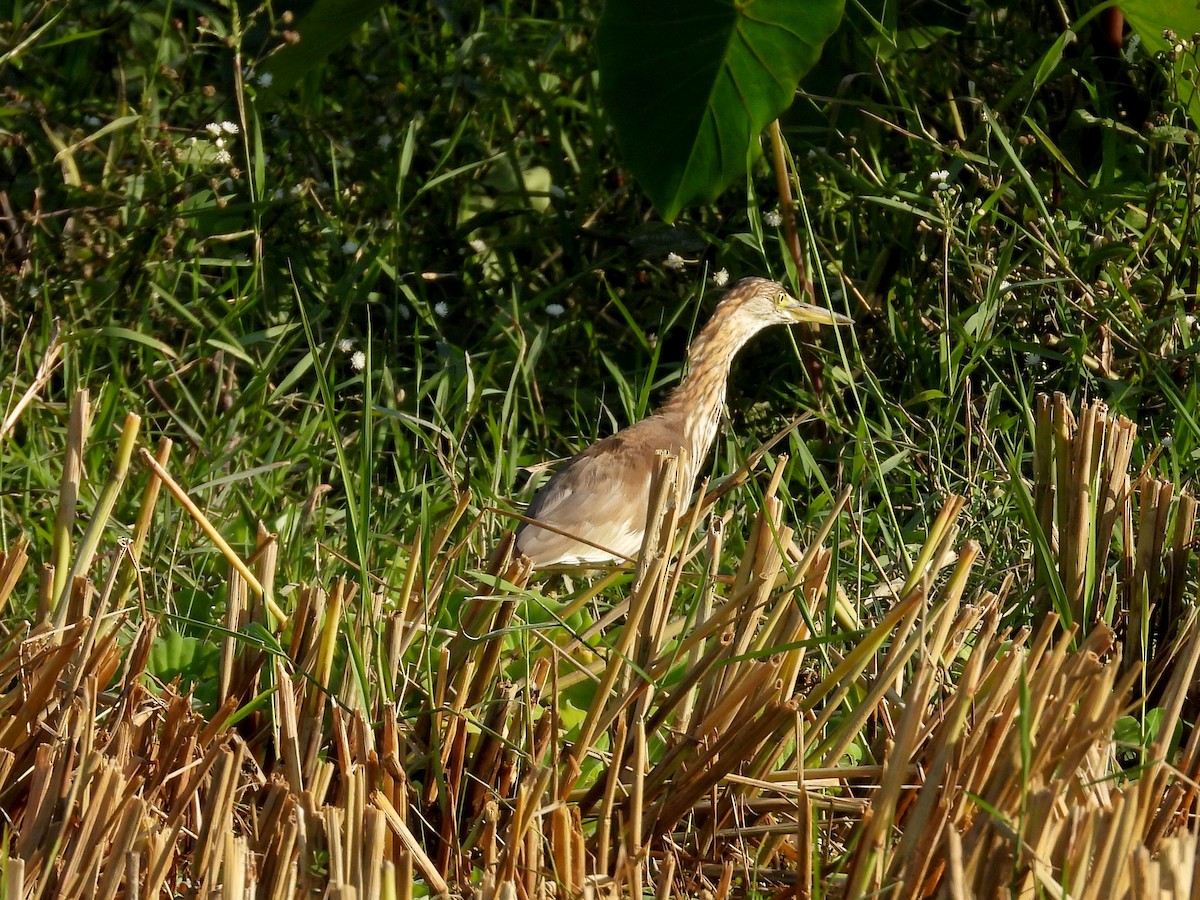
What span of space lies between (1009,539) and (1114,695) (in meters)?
1.26

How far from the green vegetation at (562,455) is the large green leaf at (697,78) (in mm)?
242

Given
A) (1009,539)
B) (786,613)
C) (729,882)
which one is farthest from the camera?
(1009,539)

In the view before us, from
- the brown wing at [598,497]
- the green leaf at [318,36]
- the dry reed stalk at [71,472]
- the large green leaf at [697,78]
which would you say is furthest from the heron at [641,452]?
the dry reed stalk at [71,472]

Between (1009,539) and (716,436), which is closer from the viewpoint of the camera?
(1009,539)

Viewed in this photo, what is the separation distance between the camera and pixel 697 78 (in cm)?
338

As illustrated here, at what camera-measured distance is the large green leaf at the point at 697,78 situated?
326cm

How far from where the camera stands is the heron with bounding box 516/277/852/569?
3.42m

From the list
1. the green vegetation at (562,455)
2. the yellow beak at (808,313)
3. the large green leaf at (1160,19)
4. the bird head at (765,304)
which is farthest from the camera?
the bird head at (765,304)

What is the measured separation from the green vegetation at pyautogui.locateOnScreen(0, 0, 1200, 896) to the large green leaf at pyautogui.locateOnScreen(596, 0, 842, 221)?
0.79 ft

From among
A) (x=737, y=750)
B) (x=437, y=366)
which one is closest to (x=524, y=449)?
(x=437, y=366)

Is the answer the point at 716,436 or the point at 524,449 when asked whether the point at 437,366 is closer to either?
the point at 524,449

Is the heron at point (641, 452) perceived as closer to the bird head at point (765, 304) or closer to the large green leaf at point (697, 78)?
the bird head at point (765, 304)

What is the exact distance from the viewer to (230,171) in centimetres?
410

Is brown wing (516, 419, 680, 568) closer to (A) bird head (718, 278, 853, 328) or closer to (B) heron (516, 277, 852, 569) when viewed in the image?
(B) heron (516, 277, 852, 569)
